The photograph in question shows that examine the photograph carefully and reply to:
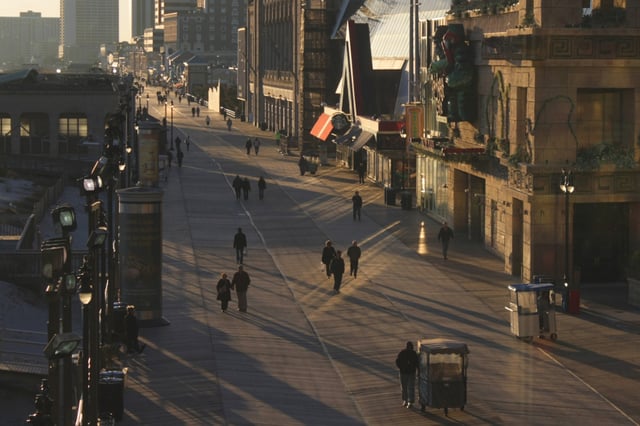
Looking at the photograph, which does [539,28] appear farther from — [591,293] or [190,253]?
[190,253]

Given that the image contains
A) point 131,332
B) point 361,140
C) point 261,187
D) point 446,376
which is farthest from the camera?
point 361,140

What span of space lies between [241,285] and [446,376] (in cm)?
1078

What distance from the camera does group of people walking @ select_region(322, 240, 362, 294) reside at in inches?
1510

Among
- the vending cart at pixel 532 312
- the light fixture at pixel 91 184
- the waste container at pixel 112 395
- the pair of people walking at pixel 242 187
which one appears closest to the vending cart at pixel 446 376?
the waste container at pixel 112 395

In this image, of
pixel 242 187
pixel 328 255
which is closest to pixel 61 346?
pixel 328 255

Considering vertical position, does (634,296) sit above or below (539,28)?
below

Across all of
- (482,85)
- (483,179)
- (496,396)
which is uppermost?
(482,85)

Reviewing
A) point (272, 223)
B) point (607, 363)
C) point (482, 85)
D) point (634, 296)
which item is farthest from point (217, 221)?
point (607, 363)

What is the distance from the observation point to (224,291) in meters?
34.9

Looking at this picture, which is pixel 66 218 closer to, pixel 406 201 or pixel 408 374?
pixel 408 374

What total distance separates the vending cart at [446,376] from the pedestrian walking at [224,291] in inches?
415

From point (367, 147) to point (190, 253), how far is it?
31.0 meters

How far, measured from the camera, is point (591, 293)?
38594 mm

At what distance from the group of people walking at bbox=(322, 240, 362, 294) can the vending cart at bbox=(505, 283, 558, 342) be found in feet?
24.6
